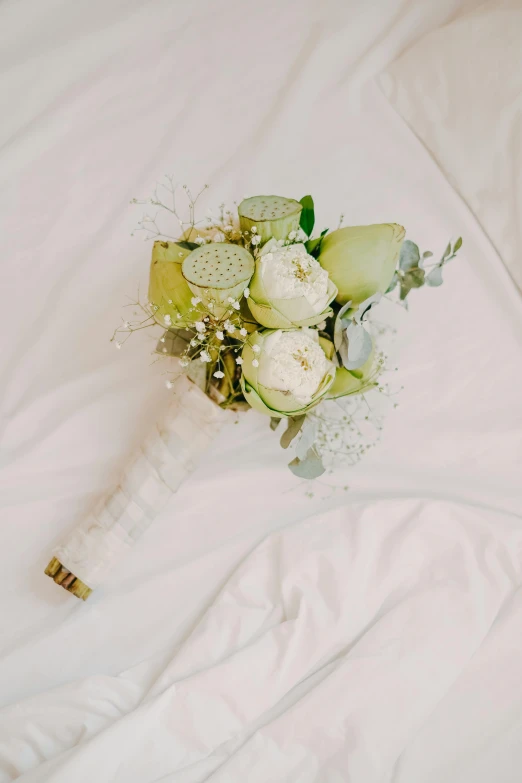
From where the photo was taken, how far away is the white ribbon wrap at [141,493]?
88 cm

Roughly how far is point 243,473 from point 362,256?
0.42 meters

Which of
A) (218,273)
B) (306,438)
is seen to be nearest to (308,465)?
(306,438)

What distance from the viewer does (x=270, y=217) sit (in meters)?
0.69

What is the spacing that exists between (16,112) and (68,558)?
0.71 meters

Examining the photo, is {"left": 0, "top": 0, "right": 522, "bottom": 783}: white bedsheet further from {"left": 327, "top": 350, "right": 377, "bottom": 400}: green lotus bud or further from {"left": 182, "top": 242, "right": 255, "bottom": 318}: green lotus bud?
{"left": 182, "top": 242, "right": 255, "bottom": 318}: green lotus bud

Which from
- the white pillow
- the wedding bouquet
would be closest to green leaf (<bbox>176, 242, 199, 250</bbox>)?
the wedding bouquet

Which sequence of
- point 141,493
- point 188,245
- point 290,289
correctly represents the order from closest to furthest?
point 290,289 < point 188,245 < point 141,493

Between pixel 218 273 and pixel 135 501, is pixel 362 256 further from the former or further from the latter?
pixel 135 501

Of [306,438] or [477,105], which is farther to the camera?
[477,105]

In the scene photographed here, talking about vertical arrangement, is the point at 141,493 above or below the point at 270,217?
below

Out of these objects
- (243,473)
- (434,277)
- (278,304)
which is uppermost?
(278,304)

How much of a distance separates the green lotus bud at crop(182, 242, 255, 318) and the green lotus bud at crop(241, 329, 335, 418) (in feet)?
0.19

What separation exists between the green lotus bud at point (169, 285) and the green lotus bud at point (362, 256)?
6.1 inches

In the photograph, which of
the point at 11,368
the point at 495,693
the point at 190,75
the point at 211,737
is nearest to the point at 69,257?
the point at 11,368
